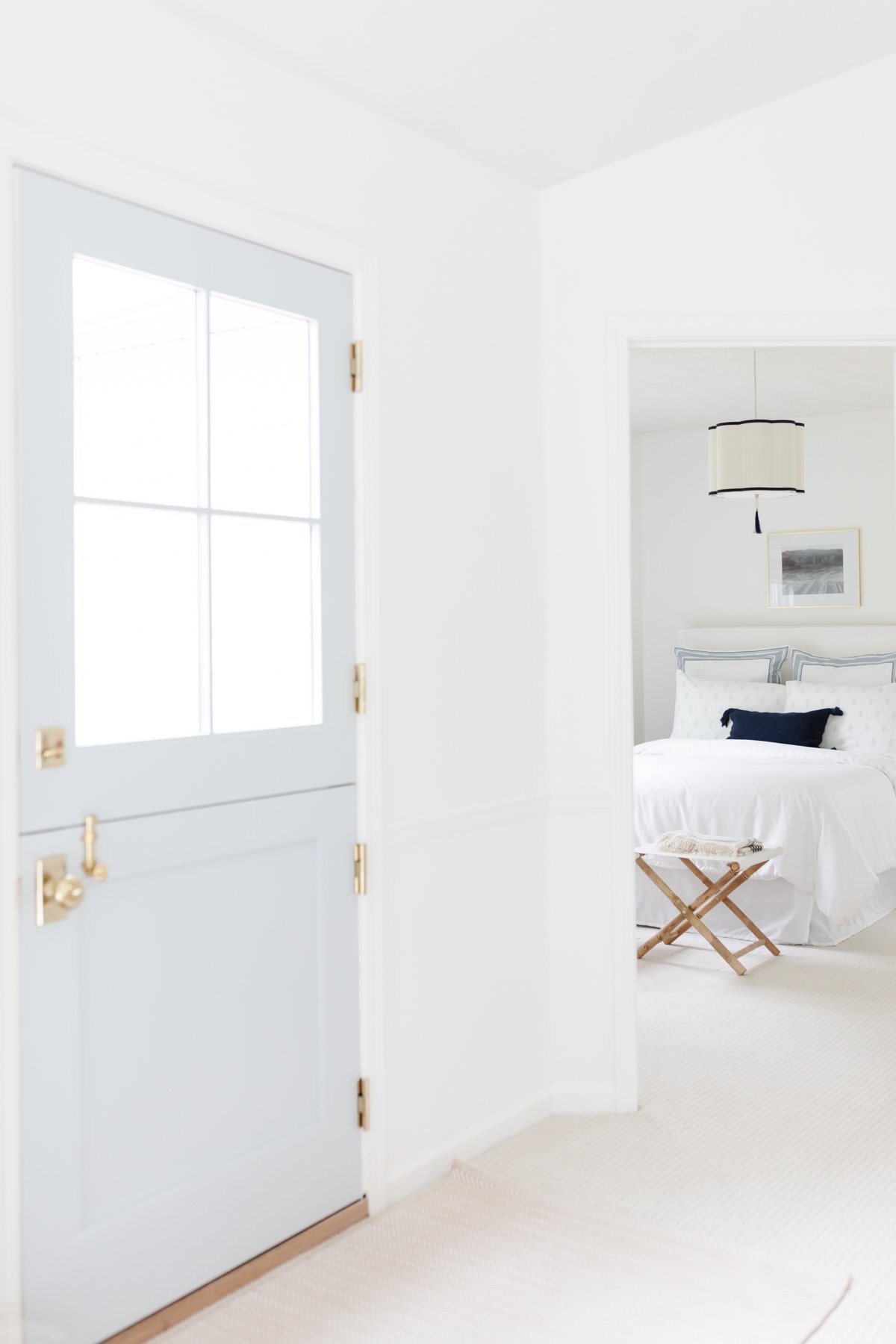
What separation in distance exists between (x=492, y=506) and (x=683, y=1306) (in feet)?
6.05

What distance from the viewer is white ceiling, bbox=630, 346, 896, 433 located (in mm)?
5699

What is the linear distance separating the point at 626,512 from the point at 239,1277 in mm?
2049

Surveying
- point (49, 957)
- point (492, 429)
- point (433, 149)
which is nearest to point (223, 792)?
point (49, 957)

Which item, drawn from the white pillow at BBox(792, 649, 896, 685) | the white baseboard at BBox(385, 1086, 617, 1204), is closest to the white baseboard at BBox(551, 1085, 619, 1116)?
the white baseboard at BBox(385, 1086, 617, 1204)

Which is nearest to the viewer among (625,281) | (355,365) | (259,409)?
(259,409)

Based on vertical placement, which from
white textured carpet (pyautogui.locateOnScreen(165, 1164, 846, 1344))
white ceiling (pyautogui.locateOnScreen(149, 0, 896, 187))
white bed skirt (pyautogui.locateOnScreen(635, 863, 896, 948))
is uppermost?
white ceiling (pyautogui.locateOnScreen(149, 0, 896, 187))

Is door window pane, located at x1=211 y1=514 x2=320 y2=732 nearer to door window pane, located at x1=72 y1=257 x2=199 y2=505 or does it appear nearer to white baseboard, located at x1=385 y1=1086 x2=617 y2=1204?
door window pane, located at x1=72 y1=257 x2=199 y2=505

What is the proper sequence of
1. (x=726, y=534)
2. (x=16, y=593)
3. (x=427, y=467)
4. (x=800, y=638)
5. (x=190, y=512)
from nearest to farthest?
(x=16, y=593) < (x=190, y=512) < (x=427, y=467) < (x=800, y=638) < (x=726, y=534)

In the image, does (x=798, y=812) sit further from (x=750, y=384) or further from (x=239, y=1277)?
(x=239, y=1277)

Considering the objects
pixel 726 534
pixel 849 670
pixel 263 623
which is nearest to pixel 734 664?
pixel 849 670

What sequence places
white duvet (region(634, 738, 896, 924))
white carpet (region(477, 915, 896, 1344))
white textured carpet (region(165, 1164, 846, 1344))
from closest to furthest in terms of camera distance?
white textured carpet (region(165, 1164, 846, 1344)) → white carpet (region(477, 915, 896, 1344)) → white duvet (region(634, 738, 896, 924))

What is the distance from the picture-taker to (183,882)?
2.26m

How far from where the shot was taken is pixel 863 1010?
4.11 meters

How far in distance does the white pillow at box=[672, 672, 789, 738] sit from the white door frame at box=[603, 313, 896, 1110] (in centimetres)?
355
